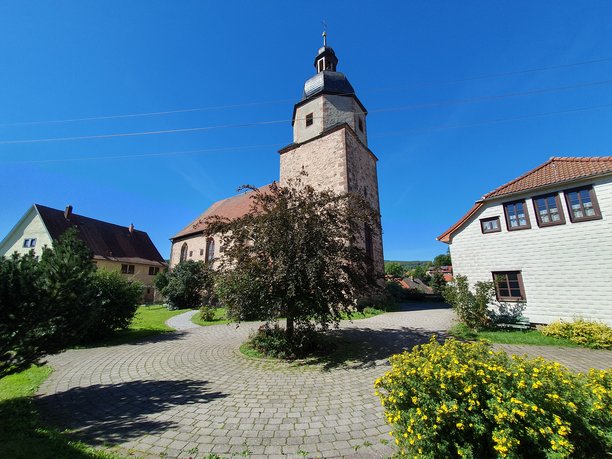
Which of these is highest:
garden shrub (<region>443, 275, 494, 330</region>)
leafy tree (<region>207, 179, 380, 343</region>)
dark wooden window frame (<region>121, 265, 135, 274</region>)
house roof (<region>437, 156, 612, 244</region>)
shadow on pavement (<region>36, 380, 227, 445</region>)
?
house roof (<region>437, 156, 612, 244</region>)

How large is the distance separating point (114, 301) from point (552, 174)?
63.3 feet

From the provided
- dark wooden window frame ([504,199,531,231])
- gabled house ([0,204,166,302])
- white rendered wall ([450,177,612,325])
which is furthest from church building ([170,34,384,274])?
gabled house ([0,204,166,302])

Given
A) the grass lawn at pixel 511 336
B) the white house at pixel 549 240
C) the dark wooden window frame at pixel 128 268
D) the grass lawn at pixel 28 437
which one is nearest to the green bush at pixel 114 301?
the grass lawn at pixel 28 437

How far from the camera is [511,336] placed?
31.2 ft

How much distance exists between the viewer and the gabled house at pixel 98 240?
28.4m

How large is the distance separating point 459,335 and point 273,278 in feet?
25.0

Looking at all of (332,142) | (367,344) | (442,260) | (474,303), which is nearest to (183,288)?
(332,142)

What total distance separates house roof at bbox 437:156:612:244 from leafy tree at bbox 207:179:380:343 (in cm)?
777

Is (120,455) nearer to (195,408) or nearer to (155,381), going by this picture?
(195,408)

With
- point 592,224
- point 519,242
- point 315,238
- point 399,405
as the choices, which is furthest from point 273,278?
point 592,224

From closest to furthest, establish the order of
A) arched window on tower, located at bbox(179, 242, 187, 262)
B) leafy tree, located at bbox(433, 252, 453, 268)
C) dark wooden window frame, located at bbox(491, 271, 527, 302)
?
dark wooden window frame, located at bbox(491, 271, 527, 302)
arched window on tower, located at bbox(179, 242, 187, 262)
leafy tree, located at bbox(433, 252, 453, 268)

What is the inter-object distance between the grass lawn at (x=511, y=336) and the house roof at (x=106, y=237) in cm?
3471

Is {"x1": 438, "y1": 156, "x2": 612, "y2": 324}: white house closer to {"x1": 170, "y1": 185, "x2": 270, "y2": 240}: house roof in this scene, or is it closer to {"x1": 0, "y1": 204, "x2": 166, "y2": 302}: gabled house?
{"x1": 170, "y1": 185, "x2": 270, "y2": 240}: house roof

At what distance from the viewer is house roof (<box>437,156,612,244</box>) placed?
10058mm
